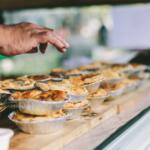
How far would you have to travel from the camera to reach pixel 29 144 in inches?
87.0

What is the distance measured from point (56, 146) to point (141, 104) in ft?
4.34

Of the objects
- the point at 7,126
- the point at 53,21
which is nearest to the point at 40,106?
the point at 7,126

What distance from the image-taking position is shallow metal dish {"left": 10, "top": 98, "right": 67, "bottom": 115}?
7.64ft

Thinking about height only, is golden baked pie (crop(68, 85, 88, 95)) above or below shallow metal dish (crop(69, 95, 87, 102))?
above

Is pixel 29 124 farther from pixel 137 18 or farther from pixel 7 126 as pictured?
pixel 137 18

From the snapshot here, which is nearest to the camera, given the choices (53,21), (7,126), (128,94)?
(7,126)

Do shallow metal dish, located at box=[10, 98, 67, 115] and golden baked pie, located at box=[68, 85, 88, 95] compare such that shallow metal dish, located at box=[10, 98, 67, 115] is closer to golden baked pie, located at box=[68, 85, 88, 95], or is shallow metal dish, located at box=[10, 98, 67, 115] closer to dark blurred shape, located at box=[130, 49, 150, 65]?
golden baked pie, located at box=[68, 85, 88, 95]

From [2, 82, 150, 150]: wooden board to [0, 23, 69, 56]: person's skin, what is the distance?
19.1 inches

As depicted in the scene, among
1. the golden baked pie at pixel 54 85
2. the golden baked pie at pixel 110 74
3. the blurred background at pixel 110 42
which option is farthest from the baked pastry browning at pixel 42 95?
the blurred background at pixel 110 42

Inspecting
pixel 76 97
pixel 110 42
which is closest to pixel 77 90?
pixel 76 97

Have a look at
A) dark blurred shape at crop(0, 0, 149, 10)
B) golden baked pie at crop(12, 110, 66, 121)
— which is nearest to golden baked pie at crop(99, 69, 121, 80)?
dark blurred shape at crop(0, 0, 149, 10)

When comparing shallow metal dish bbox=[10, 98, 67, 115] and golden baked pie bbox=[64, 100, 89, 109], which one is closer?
shallow metal dish bbox=[10, 98, 67, 115]

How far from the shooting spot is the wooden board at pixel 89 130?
88.1 inches

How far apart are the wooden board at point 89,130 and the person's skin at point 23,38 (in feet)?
1.59
